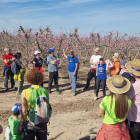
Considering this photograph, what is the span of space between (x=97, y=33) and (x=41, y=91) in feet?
43.9

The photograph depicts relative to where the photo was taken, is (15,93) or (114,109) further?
(15,93)

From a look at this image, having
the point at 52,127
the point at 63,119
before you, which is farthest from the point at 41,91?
the point at 63,119

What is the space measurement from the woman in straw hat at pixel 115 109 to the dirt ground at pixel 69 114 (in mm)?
1516

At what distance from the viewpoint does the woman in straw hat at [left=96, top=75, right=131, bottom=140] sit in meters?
2.12

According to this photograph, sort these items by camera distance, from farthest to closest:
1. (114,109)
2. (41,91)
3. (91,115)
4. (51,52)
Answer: (51,52), (91,115), (41,91), (114,109)

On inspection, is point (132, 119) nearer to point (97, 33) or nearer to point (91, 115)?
point (91, 115)

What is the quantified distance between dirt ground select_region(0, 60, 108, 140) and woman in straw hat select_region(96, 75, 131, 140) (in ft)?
4.97

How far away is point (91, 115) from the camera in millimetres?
4844

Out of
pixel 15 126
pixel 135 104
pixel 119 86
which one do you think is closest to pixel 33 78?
pixel 15 126

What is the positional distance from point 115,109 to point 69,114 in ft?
9.47

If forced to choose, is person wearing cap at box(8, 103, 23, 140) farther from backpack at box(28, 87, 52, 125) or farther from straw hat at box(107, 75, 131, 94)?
straw hat at box(107, 75, 131, 94)

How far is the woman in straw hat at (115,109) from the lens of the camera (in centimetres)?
212

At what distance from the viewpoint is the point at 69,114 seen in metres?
4.85

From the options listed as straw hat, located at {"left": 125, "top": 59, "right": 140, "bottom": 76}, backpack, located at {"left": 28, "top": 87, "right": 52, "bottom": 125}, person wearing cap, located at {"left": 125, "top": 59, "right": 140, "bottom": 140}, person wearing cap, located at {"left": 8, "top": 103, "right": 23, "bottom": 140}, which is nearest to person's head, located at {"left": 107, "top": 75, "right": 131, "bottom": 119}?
person wearing cap, located at {"left": 125, "top": 59, "right": 140, "bottom": 140}
